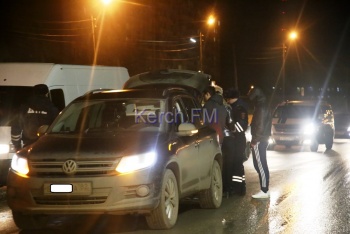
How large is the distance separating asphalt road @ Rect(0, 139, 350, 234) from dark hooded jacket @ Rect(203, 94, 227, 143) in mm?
1183

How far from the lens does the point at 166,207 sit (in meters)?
7.45

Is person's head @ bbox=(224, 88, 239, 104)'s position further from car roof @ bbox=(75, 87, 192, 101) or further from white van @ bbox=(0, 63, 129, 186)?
white van @ bbox=(0, 63, 129, 186)

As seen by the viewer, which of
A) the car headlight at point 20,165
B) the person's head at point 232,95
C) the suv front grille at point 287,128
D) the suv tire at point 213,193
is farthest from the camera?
the suv front grille at point 287,128

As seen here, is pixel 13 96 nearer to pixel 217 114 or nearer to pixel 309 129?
pixel 217 114

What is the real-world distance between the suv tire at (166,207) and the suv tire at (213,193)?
137 centimetres

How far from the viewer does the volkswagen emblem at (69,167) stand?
692 centimetres

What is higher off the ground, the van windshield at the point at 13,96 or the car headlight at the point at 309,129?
the van windshield at the point at 13,96

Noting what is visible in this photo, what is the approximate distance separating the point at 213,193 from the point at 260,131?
151 centimetres

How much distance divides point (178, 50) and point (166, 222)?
8670 centimetres

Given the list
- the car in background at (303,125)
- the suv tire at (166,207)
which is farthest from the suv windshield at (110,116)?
the car in background at (303,125)

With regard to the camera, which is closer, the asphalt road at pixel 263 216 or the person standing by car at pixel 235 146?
the asphalt road at pixel 263 216

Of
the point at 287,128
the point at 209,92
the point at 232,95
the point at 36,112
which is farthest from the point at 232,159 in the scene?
the point at 287,128

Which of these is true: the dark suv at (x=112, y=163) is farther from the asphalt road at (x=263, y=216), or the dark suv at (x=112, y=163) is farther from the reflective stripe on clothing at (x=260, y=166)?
the reflective stripe on clothing at (x=260, y=166)

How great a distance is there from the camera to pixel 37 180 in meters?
6.98
